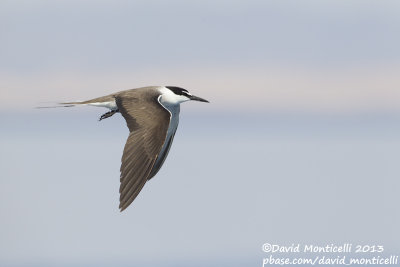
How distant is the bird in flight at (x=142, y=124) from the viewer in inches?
926

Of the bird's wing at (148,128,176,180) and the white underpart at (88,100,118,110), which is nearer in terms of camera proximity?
the white underpart at (88,100,118,110)

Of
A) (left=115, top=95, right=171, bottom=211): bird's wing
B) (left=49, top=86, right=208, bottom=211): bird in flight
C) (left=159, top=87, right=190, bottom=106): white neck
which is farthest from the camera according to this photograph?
(left=159, top=87, right=190, bottom=106): white neck

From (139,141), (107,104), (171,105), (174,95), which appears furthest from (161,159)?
(139,141)

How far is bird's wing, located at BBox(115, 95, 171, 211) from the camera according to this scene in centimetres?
2338

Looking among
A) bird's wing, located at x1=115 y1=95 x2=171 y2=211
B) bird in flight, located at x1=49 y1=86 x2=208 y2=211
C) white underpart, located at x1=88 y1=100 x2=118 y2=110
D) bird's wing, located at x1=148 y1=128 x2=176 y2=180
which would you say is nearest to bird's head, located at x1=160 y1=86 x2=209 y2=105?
bird in flight, located at x1=49 y1=86 x2=208 y2=211

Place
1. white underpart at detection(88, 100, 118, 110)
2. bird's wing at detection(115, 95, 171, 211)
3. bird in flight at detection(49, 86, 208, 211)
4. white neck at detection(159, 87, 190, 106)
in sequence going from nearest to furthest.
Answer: bird's wing at detection(115, 95, 171, 211)
bird in flight at detection(49, 86, 208, 211)
white underpart at detection(88, 100, 118, 110)
white neck at detection(159, 87, 190, 106)

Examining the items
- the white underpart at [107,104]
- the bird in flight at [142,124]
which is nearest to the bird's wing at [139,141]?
the bird in flight at [142,124]

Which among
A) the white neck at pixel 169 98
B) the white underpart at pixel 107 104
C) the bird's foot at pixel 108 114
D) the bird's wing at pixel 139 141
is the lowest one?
the bird's wing at pixel 139 141

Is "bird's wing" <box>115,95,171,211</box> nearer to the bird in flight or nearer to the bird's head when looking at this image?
the bird in flight

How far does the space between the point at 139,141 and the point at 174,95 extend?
13.2 ft

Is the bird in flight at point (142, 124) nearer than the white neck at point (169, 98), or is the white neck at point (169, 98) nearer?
the bird in flight at point (142, 124)

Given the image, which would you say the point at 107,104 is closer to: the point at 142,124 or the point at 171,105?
the point at 171,105

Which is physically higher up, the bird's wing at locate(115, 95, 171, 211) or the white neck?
the white neck

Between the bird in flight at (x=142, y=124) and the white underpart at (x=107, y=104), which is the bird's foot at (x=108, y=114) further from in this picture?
the white underpart at (x=107, y=104)
